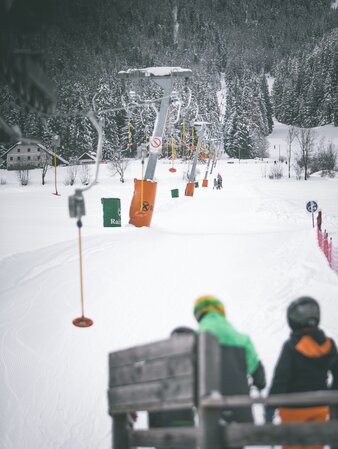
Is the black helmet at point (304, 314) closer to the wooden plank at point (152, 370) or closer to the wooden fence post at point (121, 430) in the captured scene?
the wooden plank at point (152, 370)

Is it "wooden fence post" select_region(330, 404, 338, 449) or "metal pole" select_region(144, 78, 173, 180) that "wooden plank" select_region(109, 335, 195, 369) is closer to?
"wooden fence post" select_region(330, 404, 338, 449)

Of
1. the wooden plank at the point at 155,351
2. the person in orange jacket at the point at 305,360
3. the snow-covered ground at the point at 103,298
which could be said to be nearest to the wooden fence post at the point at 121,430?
the wooden plank at the point at 155,351

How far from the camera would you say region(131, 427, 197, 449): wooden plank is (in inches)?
94.1

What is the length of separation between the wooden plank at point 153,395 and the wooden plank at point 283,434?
30 centimetres

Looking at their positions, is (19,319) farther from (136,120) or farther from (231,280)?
(136,120)

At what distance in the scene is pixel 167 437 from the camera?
254 centimetres

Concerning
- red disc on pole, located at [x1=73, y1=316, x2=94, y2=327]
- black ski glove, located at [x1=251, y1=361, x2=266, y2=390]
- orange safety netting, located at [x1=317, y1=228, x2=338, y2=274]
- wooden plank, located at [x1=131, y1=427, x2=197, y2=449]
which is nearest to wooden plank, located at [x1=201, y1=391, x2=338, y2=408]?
wooden plank, located at [x1=131, y1=427, x2=197, y2=449]

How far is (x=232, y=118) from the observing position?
283ft

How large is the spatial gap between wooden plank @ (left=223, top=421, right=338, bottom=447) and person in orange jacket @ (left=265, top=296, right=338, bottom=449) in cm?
90

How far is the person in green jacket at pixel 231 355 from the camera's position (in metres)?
2.75

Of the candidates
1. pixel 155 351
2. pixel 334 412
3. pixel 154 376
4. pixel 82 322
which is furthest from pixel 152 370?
pixel 82 322

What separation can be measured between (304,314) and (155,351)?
1.22 metres

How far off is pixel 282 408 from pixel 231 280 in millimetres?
5519

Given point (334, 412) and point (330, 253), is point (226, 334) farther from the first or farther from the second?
point (330, 253)
